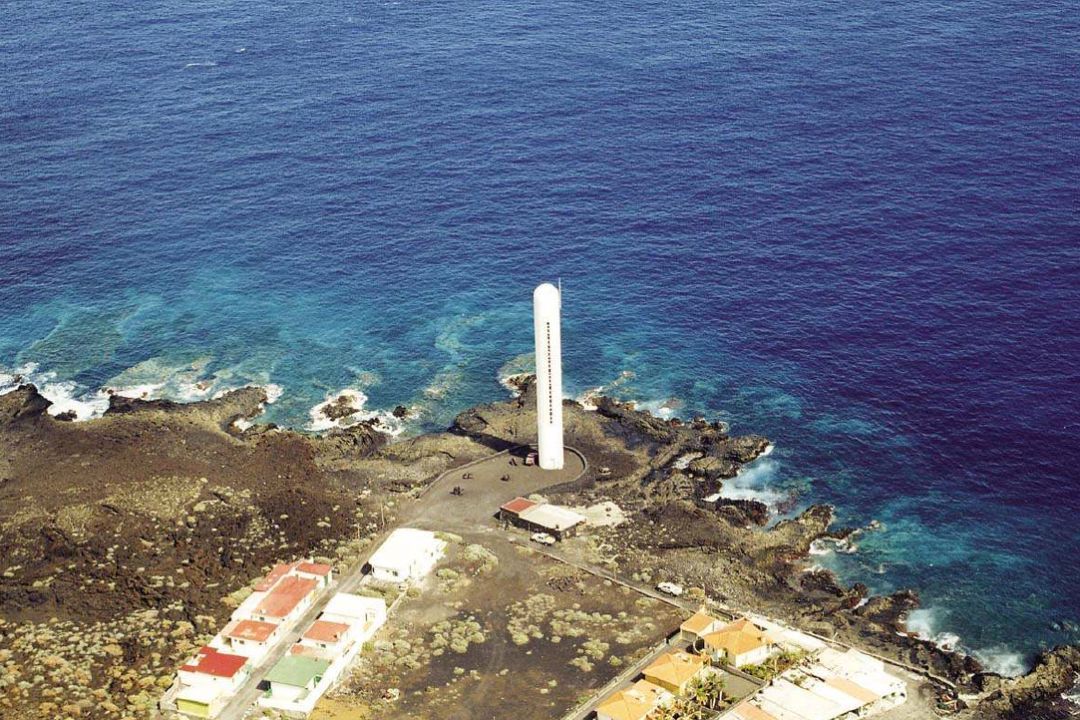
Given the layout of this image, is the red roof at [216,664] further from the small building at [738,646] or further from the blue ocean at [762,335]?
the blue ocean at [762,335]

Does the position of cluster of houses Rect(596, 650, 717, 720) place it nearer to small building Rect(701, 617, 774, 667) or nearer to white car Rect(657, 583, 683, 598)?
small building Rect(701, 617, 774, 667)

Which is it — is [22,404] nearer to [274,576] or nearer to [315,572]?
[274,576]

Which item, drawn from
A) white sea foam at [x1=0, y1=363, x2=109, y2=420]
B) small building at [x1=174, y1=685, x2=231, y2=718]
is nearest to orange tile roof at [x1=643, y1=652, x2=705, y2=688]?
small building at [x1=174, y1=685, x2=231, y2=718]

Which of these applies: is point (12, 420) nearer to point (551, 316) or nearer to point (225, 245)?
point (225, 245)

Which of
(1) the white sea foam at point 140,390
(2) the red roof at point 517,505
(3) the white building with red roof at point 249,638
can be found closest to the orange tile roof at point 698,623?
(2) the red roof at point 517,505

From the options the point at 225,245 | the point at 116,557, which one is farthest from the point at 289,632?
the point at 225,245

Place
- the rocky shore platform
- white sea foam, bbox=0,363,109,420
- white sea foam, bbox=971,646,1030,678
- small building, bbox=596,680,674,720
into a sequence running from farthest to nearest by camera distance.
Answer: white sea foam, bbox=0,363,109,420
white sea foam, bbox=971,646,1030,678
the rocky shore platform
small building, bbox=596,680,674,720
